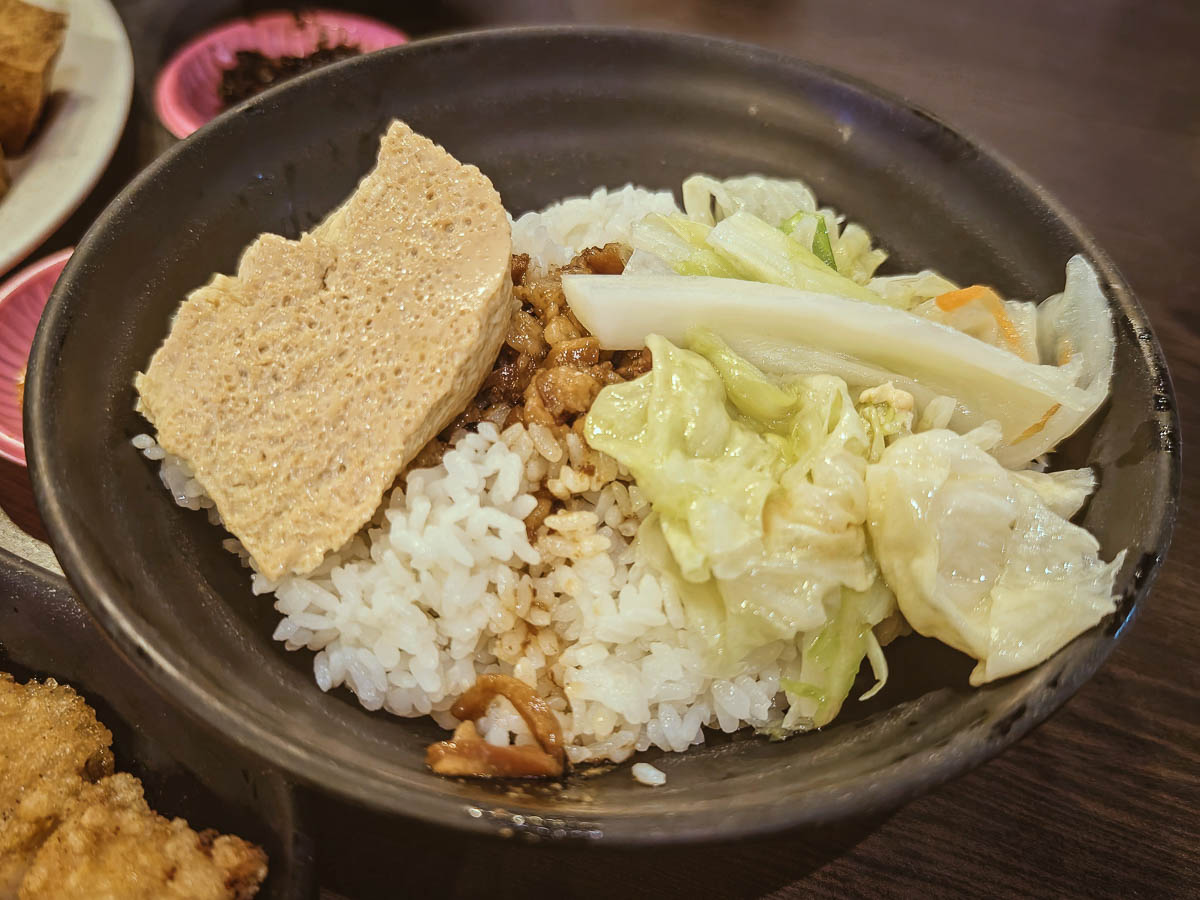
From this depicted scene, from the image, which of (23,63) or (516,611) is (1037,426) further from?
(23,63)

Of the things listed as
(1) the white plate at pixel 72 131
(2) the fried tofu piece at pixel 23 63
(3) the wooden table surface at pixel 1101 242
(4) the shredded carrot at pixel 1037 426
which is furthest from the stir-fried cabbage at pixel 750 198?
(2) the fried tofu piece at pixel 23 63

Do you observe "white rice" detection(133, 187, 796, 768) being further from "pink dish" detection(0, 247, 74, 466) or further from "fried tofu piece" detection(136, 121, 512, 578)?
"pink dish" detection(0, 247, 74, 466)

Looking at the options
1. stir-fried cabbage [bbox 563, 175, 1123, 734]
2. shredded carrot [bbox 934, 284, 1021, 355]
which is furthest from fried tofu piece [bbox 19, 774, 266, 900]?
shredded carrot [bbox 934, 284, 1021, 355]

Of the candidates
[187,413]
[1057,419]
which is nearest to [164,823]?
[187,413]

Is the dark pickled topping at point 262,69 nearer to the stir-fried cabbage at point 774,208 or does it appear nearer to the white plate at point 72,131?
the white plate at point 72,131

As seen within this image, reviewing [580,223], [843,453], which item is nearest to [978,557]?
[843,453]

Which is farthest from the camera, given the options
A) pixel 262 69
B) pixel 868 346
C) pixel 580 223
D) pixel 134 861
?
pixel 262 69

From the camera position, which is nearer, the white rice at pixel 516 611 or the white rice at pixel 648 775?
the white rice at pixel 648 775
